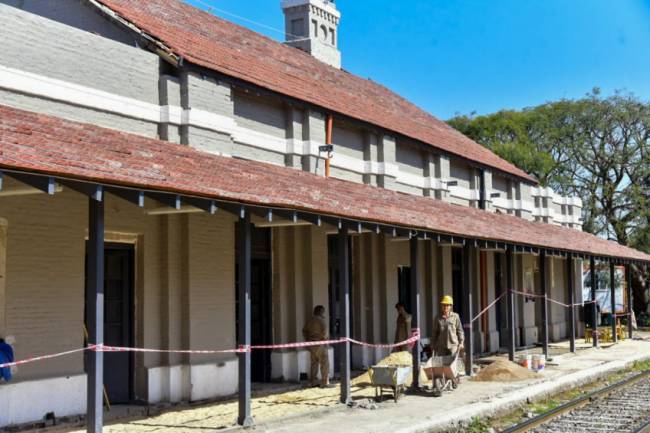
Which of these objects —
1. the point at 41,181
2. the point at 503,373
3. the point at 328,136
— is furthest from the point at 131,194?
the point at 503,373

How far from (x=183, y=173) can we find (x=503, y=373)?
8606mm

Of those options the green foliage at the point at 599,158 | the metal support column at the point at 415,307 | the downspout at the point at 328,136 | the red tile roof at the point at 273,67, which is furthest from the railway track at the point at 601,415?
the green foliage at the point at 599,158

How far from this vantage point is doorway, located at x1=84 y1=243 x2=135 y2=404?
40.1 feet

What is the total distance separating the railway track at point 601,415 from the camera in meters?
11.4

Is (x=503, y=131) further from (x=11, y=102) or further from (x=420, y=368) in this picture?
(x=11, y=102)

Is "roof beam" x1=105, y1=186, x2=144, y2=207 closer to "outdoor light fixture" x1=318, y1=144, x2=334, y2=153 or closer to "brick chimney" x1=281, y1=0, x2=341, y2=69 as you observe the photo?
"outdoor light fixture" x1=318, y1=144, x2=334, y2=153

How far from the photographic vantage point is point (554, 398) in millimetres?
14812

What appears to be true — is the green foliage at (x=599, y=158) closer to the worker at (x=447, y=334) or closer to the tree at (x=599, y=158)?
the tree at (x=599, y=158)

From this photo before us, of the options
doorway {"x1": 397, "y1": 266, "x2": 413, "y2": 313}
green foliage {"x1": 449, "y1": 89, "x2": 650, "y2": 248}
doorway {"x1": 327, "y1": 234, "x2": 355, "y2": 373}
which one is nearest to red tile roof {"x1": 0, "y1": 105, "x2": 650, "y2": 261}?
doorway {"x1": 327, "y1": 234, "x2": 355, "y2": 373}

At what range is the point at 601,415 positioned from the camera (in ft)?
41.8

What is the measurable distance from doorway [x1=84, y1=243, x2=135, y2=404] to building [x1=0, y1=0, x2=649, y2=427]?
0.03 meters

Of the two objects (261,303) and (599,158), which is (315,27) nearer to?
(261,303)

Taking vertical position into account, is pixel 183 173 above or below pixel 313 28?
below

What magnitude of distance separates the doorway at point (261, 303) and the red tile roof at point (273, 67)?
2.90 meters
